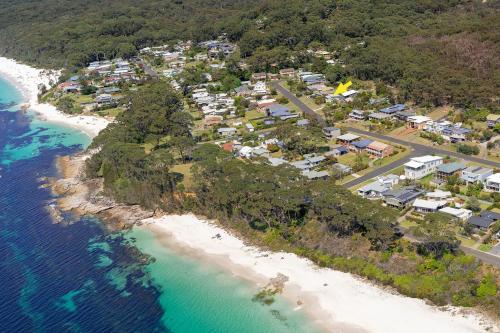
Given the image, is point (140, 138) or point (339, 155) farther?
point (140, 138)

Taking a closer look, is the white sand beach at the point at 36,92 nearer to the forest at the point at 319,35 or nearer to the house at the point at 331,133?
the forest at the point at 319,35

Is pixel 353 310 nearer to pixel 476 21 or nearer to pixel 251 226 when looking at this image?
pixel 251 226

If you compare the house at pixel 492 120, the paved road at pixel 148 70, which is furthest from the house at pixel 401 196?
the paved road at pixel 148 70

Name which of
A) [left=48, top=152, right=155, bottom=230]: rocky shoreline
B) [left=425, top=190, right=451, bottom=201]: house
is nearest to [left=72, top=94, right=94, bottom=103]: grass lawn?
[left=48, top=152, right=155, bottom=230]: rocky shoreline

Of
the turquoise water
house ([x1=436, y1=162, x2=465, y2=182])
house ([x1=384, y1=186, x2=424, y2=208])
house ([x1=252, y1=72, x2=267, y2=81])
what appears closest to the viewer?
the turquoise water

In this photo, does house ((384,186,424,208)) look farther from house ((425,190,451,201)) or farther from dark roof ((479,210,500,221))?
dark roof ((479,210,500,221))

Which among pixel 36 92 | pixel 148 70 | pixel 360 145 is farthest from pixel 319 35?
pixel 36 92

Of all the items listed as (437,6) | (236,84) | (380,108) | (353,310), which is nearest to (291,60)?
(236,84)
